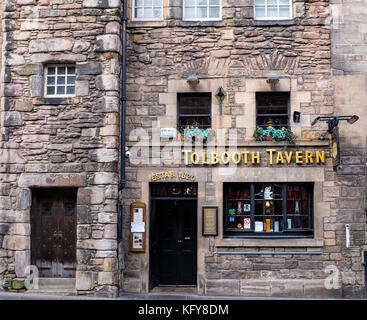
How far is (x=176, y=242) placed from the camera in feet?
38.1

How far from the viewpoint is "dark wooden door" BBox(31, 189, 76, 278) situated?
35.8 ft

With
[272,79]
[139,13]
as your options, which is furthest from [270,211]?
[139,13]

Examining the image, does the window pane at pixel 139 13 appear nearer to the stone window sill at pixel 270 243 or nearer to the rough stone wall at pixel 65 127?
the rough stone wall at pixel 65 127

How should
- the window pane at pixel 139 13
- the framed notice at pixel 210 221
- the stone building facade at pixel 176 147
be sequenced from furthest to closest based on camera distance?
the window pane at pixel 139 13 → the framed notice at pixel 210 221 → the stone building facade at pixel 176 147

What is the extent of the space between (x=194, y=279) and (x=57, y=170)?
4.20 m

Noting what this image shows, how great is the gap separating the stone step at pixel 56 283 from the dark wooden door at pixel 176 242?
2063mm

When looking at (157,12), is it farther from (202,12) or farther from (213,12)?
(213,12)

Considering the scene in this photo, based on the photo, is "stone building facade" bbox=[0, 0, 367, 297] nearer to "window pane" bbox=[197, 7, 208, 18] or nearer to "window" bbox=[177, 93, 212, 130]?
"window" bbox=[177, 93, 212, 130]

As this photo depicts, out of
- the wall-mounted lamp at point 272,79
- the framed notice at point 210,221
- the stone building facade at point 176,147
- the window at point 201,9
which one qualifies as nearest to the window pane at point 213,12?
the window at point 201,9

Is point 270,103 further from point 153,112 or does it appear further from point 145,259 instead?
point 145,259

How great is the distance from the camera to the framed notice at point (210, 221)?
11.0 metres

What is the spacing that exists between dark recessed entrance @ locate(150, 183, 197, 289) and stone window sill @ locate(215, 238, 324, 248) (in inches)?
36.1

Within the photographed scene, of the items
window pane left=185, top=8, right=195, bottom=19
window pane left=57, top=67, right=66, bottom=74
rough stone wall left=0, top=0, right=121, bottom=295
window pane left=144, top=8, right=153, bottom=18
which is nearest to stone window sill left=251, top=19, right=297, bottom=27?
window pane left=185, top=8, right=195, bottom=19

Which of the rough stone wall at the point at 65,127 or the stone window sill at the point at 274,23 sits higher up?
the stone window sill at the point at 274,23
